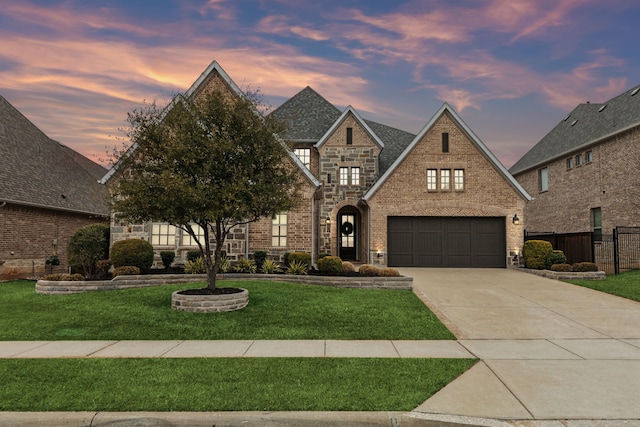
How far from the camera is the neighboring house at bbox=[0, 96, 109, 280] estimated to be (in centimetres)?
1783

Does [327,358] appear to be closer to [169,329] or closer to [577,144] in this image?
[169,329]

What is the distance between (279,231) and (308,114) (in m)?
10.3

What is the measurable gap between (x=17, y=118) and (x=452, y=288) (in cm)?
2517

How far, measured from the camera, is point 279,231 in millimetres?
18125

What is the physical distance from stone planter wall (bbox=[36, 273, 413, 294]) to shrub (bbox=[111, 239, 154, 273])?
1350mm

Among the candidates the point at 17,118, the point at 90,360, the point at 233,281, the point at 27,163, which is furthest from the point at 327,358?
the point at 17,118

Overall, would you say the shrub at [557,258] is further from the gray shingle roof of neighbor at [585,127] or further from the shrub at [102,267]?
the shrub at [102,267]

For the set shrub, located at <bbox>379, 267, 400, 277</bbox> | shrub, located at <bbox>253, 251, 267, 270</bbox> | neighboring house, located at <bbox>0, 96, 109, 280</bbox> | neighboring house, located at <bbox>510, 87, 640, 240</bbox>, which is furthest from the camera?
neighboring house, located at <bbox>510, 87, 640, 240</bbox>

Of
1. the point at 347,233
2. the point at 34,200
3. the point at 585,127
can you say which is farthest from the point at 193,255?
Answer: the point at 585,127

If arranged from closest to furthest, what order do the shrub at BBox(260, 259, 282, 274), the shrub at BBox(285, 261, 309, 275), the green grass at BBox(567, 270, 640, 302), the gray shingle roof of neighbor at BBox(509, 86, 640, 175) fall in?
the green grass at BBox(567, 270, 640, 302), the shrub at BBox(285, 261, 309, 275), the shrub at BBox(260, 259, 282, 274), the gray shingle roof of neighbor at BBox(509, 86, 640, 175)

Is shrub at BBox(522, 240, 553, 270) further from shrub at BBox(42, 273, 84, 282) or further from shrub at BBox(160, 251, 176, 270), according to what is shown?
shrub at BBox(42, 273, 84, 282)

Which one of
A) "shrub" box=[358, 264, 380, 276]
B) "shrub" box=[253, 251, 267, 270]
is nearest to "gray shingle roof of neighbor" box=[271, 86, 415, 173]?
"shrub" box=[253, 251, 267, 270]

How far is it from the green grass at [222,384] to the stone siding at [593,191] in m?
21.0

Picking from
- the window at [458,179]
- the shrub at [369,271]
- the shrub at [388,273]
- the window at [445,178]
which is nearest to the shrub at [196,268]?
the shrub at [369,271]
